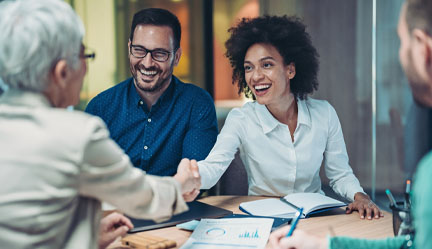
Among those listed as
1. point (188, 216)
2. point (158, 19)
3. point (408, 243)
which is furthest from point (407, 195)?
point (158, 19)

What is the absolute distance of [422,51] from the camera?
1.00 meters

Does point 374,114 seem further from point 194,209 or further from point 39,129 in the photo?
point 39,129

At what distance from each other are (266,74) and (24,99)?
1.59 m

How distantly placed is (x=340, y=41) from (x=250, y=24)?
2413mm

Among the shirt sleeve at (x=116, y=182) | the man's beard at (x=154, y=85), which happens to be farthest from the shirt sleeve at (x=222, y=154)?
the shirt sleeve at (x=116, y=182)

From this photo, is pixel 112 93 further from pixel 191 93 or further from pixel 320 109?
pixel 320 109

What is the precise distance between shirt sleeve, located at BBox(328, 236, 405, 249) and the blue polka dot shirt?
1.32m

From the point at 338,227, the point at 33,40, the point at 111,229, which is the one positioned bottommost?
the point at 338,227

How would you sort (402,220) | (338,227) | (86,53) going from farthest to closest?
(338,227) → (402,220) → (86,53)

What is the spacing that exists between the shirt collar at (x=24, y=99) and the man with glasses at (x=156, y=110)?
5.03 ft

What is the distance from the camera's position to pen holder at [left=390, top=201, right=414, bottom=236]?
4.37 feet

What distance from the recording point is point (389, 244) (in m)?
1.26

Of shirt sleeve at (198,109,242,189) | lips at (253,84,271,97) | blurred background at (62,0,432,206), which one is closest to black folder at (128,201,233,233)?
shirt sleeve at (198,109,242,189)

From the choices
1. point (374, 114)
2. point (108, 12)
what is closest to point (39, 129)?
point (108, 12)
